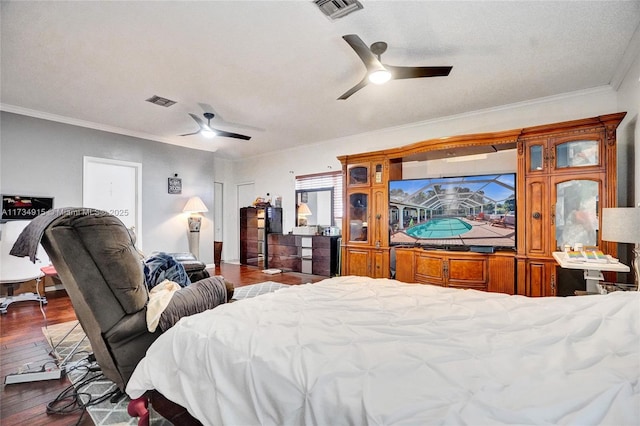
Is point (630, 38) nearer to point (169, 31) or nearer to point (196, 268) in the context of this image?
point (169, 31)

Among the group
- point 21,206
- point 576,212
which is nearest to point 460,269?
point 576,212

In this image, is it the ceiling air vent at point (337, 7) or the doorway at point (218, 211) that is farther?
the doorway at point (218, 211)

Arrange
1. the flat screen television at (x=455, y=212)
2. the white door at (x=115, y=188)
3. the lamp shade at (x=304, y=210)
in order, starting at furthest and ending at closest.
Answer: the lamp shade at (x=304, y=210), the white door at (x=115, y=188), the flat screen television at (x=455, y=212)

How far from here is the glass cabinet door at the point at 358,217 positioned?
16.1 feet

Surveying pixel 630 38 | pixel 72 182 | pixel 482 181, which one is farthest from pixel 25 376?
pixel 630 38

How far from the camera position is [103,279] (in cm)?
161

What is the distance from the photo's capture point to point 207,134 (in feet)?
14.4

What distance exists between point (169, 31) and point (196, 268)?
2.30 metres

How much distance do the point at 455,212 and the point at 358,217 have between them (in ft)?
4.87

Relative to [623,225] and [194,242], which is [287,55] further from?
[194,242]

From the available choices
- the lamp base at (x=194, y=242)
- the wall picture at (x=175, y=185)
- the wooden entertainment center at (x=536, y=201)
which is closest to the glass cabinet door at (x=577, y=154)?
the wooden entertainment center at (x=536, y=201)

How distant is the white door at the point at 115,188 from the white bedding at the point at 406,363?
15.6ft

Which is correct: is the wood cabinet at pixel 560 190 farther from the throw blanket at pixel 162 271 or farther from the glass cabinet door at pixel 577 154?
the throw blanket at pixel 162 271

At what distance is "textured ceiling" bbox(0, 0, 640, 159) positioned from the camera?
7.44 ft
